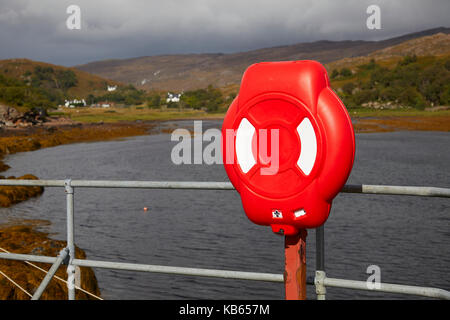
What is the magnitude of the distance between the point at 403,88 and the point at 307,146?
106177 mm

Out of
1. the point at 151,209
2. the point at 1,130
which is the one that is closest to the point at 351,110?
the point at 1,130

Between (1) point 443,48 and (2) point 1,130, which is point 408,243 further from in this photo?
(1) point 443,48

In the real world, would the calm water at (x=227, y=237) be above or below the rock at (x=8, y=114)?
below

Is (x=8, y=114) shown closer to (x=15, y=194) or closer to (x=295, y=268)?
(x=15, y=194)

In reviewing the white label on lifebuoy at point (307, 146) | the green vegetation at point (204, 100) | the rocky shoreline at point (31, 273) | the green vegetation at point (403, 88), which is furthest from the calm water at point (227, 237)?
the green vegetation at point (204, 100)

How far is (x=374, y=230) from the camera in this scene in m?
18.2

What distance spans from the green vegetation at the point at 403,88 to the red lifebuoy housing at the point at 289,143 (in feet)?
316

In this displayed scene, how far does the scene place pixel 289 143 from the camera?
2.67m

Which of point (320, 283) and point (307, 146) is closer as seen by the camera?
point (307, 146)

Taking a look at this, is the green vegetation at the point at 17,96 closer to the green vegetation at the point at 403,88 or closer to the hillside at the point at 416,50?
the green vegetation at the point at 403,88

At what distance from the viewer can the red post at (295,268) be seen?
9.44ft

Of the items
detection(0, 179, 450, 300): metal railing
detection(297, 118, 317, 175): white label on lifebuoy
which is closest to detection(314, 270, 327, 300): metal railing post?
detection(0, 179, 450, 300): metal railing

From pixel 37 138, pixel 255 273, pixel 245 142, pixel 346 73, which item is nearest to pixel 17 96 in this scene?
pixel 37 138

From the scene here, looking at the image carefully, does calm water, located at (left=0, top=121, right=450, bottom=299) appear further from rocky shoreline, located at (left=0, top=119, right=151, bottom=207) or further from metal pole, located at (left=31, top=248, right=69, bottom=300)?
metal pole, located at (left=31, top=248, right=69, bottom=300)
